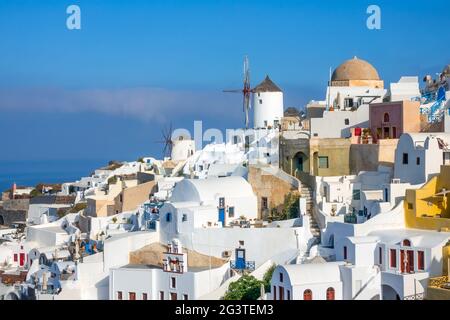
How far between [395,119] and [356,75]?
7828mm

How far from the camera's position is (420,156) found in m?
30.1

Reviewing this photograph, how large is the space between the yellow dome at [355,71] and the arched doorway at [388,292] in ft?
55.8

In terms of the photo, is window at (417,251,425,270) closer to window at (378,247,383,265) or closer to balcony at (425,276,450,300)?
balcony at (425,276,450,300)

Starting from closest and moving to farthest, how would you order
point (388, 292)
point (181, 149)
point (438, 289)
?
A: point (438, 289) < point (388, 292) < point (181, 149)

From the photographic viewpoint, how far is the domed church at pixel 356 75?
138 ft

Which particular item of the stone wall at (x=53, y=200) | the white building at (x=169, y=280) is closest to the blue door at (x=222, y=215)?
the white building at (x=169, y=280)

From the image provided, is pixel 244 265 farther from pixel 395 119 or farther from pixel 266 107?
pixel 266 107

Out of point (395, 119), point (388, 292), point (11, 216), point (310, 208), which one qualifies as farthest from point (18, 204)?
point (388, 292)

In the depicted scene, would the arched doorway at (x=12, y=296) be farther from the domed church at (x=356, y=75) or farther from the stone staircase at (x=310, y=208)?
the domed church at (x=356, y=75)

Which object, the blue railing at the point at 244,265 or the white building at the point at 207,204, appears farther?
the white building at the point at 207,204

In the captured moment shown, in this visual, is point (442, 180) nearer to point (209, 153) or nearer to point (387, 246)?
point (387, 246)

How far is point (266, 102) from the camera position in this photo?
44.1 meters

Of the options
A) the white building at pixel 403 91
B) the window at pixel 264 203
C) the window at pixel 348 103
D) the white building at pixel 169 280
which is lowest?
the white building at pixel 169 280

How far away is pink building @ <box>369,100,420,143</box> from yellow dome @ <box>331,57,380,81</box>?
6767 millimetres
